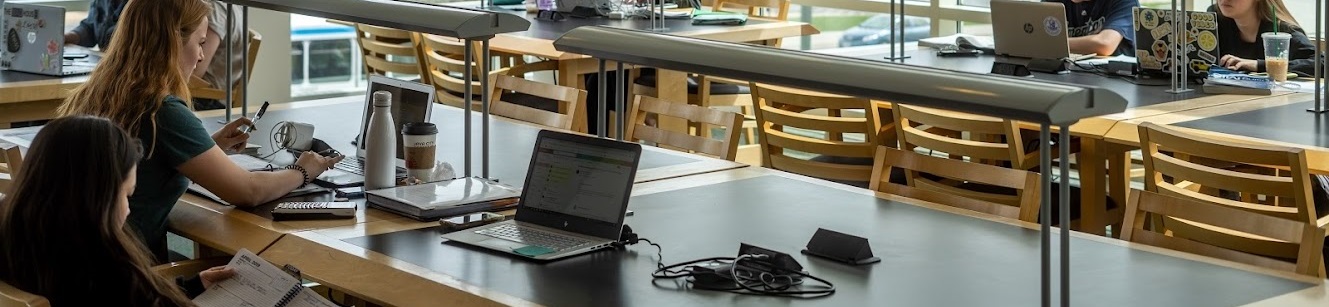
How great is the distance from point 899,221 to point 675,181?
23.7 inches

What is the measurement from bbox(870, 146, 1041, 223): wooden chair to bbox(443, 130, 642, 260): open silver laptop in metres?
0.85

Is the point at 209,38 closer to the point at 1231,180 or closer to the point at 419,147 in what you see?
the point at 419,147

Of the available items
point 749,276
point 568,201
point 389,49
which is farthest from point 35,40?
point 749,276

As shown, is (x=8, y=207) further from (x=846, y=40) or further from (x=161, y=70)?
(x=846, y=40)

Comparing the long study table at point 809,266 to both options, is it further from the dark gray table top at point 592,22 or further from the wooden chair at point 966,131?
the dark gray table top at point 592,22

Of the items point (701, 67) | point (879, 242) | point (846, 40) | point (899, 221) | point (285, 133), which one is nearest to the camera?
point (701, 67)

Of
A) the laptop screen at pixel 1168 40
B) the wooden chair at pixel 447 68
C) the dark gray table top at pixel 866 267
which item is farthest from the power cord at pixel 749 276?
the wooden chair at pixel 447 68

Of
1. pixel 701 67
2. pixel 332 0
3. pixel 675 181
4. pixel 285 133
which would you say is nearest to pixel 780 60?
pixel 701 67

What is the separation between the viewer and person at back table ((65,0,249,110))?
5.36 metres

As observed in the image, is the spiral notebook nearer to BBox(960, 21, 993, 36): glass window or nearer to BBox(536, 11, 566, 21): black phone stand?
BBox(536, 11, 566, 21): black phone stand

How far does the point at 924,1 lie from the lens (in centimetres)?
771

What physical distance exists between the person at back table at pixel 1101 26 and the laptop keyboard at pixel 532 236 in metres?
3.15

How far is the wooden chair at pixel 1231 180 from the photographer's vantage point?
10.9ft

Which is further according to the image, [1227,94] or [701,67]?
[1227,94]
